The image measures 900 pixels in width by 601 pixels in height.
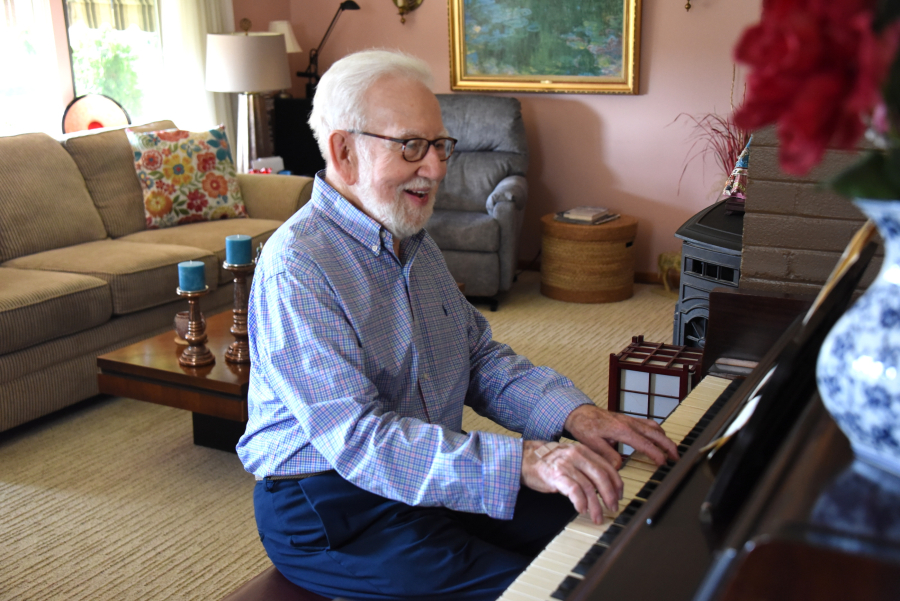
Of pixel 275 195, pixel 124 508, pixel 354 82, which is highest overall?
pixel 354 82

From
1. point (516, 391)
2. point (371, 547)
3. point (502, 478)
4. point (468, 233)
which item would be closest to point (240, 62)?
point (468, 233)

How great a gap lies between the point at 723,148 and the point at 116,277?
3.12 meters

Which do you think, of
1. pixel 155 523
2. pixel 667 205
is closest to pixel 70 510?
pixel 155 523

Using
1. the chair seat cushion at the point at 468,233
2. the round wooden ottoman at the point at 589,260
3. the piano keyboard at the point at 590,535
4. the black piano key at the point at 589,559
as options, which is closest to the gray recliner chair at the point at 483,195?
the chair seat cushion at the point at 468,233

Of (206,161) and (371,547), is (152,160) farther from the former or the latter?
(371,547)

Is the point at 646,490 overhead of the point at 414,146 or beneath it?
beneath

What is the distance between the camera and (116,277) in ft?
10.4

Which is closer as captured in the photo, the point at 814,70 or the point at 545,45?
the point at 814,70

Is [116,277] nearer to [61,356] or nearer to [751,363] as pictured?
[61,356]

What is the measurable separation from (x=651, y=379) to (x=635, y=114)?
325 cm

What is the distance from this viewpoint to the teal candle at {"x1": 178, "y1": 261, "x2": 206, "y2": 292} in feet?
8.18

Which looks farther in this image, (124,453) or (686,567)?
(124,453)

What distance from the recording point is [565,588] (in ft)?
2.72

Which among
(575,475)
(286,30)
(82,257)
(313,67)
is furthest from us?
(313,67)
